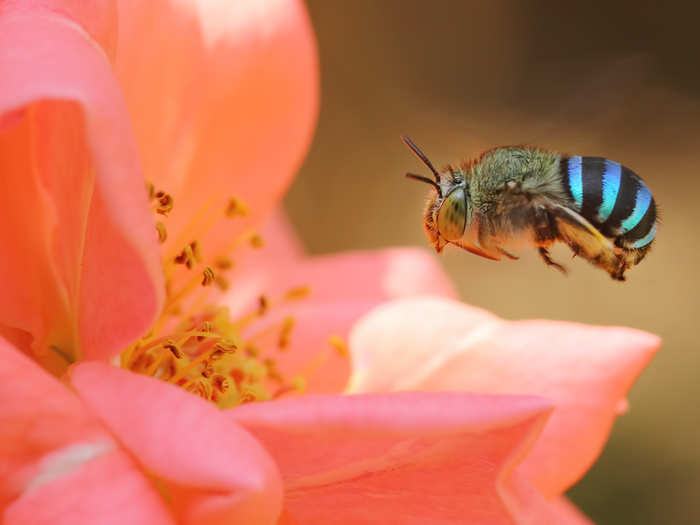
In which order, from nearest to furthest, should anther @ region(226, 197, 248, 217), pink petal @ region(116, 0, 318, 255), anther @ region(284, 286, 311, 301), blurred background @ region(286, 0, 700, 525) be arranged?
pink petal @ region(116, 0, 318, 255) < anther @ region(226, 197, 248, 217) < anther @ region(284, 286, 311, 301) < blurred background @ region(286, 0, 700, 525)

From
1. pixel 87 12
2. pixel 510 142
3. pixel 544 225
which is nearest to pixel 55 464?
pixel 87 12

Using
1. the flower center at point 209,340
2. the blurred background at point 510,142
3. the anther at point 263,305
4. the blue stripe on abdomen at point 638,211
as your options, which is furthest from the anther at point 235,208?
the blurred background at point 510,142

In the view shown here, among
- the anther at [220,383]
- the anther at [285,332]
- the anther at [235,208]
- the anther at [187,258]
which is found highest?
the anther at [235,208]

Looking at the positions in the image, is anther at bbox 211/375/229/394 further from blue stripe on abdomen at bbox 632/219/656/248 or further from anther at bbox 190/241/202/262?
blue stripe on abdomen at bbox 632/219/656/248

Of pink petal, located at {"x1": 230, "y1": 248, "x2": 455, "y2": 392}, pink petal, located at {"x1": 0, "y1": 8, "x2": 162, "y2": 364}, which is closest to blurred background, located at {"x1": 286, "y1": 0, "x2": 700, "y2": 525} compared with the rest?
pink petal, located at {"x1": 230, "y1": 248, "x2": 455, "y2": 392}

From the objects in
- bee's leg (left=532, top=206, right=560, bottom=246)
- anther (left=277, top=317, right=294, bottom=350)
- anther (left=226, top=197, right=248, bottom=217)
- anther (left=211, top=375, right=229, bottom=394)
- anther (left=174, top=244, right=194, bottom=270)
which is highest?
bee's leg (left=532, top=206, right=560, bottom=246)

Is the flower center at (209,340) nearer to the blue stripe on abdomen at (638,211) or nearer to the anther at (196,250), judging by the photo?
the anther at (196,250)
